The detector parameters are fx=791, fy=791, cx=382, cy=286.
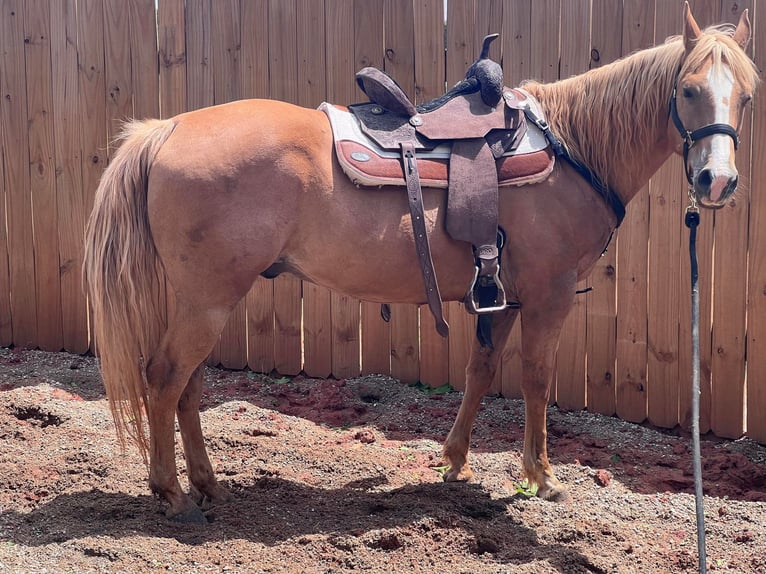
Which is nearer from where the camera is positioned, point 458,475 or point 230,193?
point 230,193

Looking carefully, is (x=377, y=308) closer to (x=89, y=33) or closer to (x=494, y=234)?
(x=494, y=234)

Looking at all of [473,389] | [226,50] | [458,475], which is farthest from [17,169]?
[458,475]

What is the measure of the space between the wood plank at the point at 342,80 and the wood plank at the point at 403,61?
0.24 meters

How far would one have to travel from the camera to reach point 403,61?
4984 mm

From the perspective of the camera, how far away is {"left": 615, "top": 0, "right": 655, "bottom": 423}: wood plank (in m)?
4.52

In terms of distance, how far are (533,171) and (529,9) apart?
1.73 meters

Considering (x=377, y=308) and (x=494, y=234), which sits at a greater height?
(x=494, y=234)

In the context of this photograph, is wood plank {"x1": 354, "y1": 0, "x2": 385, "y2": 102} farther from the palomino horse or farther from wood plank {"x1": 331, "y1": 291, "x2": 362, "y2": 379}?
the palomino horse

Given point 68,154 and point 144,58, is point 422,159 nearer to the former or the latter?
point 144,58

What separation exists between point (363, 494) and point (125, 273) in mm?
1457

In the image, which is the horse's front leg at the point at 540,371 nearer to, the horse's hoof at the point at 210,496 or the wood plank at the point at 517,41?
the wood plank at the point at 517,41

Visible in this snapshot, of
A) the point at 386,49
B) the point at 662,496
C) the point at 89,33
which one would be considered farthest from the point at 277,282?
the point at 662,496

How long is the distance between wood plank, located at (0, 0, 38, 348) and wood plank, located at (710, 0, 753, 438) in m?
4.65

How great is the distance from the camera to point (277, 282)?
5.34 metres
